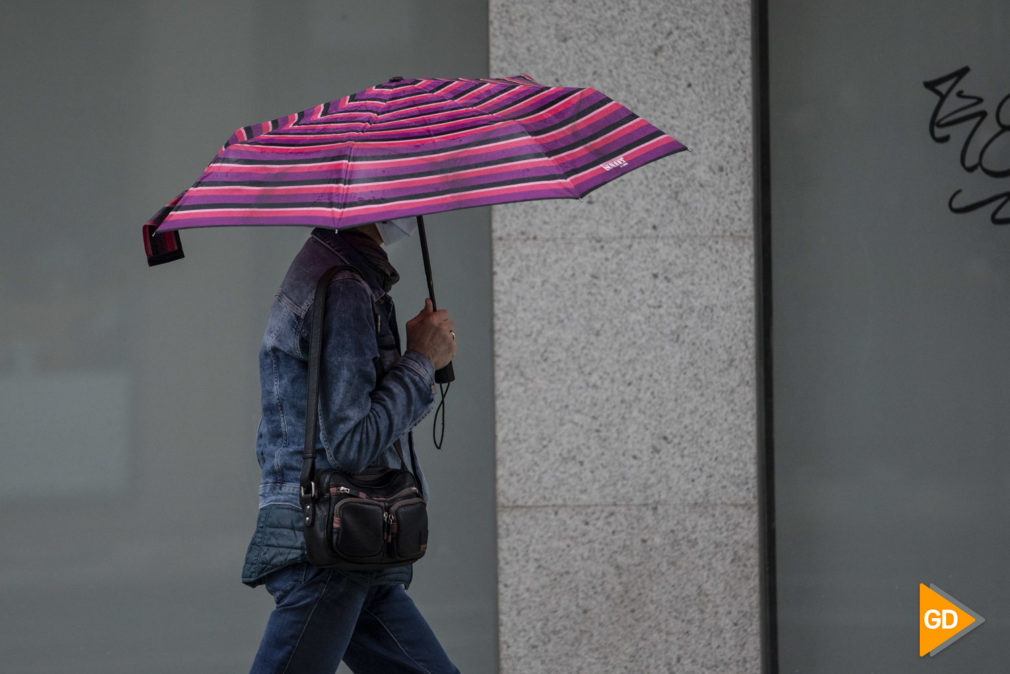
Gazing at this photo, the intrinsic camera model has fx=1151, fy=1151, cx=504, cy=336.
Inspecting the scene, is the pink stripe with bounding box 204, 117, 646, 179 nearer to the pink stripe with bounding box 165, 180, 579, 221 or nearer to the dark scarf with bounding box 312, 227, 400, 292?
the pink stripe with bounding box 165, 180, 579, 221

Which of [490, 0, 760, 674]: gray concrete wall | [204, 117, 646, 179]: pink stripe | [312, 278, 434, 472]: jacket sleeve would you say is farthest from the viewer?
[490, 0, 760, 674]: gray concrete wall

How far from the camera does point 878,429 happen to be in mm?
4621

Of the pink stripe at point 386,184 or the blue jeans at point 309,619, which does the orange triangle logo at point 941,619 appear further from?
the pink stripe at point 386,184

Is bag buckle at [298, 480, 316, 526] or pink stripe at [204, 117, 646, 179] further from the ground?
pink stripe at [204, 117, 646, 179]

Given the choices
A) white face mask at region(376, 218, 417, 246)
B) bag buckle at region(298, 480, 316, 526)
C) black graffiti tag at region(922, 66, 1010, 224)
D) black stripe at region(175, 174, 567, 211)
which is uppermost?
black graffiti tag at region(922, 66, 1010, 224)

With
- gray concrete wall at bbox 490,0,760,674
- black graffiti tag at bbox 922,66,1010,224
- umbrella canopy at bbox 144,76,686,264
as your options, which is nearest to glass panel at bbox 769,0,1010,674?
black graffiti tag at bbox 922,66,1010,224

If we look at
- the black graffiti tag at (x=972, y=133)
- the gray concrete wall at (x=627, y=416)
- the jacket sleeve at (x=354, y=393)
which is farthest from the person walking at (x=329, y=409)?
the black graffiti tag at (x=972, y=133)

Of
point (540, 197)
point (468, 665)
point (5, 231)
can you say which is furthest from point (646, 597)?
point (5, 231)

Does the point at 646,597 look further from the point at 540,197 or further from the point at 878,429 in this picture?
the point at 540,197

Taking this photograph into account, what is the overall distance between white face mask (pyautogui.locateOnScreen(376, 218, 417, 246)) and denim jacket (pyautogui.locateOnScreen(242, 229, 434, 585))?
0.09 meters

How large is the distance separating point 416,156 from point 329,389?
570 millimetres

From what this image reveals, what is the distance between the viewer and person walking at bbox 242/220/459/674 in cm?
256

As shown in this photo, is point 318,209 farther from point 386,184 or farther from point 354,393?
point 354,393

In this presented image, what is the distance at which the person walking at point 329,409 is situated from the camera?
256 centimetres
